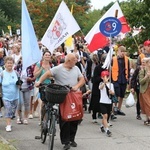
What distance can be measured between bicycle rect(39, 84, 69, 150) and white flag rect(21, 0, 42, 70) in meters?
0.95

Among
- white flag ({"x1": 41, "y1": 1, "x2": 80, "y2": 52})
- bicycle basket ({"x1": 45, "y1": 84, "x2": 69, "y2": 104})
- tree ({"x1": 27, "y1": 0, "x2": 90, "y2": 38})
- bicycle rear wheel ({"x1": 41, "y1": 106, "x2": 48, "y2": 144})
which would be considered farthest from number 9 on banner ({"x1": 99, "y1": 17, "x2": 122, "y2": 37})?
tree ({"x1": 27, "y1": 0, "x2": 90, "y2": 38})

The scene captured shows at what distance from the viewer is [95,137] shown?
9.14 m

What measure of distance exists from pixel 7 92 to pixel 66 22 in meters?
2.69

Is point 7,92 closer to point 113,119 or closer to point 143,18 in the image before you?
point 113,119

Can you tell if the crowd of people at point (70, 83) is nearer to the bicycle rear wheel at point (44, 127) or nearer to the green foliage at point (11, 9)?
the bicycle rear wheel at point (44, 127)

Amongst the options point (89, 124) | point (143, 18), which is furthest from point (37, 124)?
point (143, 18)

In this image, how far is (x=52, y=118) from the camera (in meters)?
7.64

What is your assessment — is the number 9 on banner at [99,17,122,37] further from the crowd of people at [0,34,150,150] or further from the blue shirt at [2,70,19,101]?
the blue shirt at [2,70,19,101]

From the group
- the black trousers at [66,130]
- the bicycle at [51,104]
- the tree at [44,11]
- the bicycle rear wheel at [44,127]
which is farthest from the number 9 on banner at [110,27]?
the tree at [44,11]

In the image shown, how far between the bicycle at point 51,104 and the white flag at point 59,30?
2972 mm

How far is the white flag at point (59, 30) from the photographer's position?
10883 millimetres

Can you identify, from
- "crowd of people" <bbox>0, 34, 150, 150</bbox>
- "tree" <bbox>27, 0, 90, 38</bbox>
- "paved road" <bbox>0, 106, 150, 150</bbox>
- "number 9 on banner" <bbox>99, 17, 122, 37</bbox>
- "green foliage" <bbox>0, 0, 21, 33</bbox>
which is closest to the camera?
"crowd of people" <bbox>0, 34, 150, 150</bbox>

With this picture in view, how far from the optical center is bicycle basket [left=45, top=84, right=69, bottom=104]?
7348 mm

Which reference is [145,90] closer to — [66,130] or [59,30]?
[59,30]
